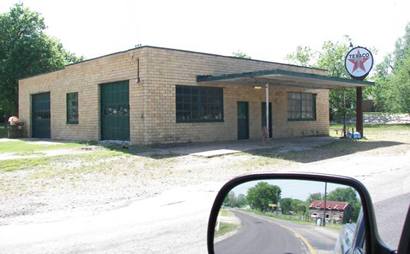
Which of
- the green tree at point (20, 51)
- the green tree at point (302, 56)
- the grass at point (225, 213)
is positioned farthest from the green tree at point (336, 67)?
the grass at point (225, 213)

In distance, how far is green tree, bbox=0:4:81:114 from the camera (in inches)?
1735

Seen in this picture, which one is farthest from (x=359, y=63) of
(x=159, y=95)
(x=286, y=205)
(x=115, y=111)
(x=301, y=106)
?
(x=286, y=205)

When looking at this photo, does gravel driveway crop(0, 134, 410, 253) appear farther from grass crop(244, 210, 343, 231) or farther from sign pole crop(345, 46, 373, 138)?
sign pole crop(345, 46, 373, 138)

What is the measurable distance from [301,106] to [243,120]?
621 centimetres

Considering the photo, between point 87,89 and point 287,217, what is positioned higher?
point 87,89

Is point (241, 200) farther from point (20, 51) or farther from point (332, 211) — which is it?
point (20, 51)

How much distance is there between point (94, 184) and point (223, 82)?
1276cm

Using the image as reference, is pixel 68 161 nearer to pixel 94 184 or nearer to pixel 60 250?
pixel 94 184

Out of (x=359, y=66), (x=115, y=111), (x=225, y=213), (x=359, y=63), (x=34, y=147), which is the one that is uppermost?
(x=359, y=63)

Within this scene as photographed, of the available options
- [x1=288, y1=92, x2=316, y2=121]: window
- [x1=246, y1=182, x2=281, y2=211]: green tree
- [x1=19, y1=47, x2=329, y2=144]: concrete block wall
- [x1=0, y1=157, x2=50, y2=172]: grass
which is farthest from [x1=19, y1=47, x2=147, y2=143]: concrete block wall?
[x1=246, y1=182, x2=281, y2=211]: green tree

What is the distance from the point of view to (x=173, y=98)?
22.8 m

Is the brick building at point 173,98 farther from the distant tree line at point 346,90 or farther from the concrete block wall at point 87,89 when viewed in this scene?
the distant tree line at point 346,90

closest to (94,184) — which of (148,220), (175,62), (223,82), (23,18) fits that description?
(148,220)

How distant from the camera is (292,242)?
2.07 m
